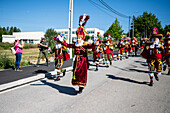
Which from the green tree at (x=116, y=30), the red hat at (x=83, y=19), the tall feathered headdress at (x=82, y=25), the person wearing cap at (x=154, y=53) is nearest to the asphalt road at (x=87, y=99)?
the person wearing cap at (x=154, y=53)

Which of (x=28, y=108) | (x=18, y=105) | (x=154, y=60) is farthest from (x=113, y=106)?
(x=154, y=60)

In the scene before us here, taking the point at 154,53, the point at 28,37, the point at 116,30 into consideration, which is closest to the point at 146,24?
the point at 116,30

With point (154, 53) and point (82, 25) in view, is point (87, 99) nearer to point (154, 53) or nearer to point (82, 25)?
point (82, 25)

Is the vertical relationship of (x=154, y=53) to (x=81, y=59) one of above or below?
above

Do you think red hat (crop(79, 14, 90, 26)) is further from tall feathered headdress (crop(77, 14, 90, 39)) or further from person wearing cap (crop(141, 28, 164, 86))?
person wearing cap (crop(141, 28, 164, 86))

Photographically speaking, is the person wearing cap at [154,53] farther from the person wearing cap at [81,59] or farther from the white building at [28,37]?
the white building at [28,37]

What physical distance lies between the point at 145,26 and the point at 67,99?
66.5 metres

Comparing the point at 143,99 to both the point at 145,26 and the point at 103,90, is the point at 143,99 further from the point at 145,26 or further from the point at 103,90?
the point at 145,26

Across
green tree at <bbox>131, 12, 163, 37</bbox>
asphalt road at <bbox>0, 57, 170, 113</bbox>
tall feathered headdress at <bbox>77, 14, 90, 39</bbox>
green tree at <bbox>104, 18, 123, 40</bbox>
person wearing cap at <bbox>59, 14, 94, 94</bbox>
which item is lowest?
asphalt road at <bbox>0, 57, 170, 113</bbox>

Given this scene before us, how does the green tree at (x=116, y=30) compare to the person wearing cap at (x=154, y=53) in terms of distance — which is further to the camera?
the green tree at (x=116, y=30)

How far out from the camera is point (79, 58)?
203 inches

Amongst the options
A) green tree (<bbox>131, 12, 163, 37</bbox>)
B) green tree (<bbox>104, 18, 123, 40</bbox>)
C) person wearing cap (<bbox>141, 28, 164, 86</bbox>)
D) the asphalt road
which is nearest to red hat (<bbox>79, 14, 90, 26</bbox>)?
the asphalt road

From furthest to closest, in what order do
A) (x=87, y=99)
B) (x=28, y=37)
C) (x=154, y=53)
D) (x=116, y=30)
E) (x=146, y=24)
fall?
(x=28, y=37) < (x=146, y=24) < (x=116, y=30) < (x=154, y=53) < (x=87, y=99)

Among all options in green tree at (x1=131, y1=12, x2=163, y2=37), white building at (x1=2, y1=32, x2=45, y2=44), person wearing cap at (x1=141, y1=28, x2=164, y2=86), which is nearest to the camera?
person wearing cap at (x1=141, y1=28, x2=164, y2=86)
